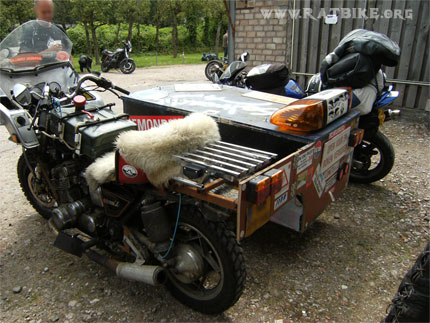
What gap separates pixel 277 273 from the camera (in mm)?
2539

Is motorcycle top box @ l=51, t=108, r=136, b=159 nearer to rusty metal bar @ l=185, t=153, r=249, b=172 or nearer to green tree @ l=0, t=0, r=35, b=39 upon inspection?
rusty metal bar @ l=185, t=153, r=249, b=172

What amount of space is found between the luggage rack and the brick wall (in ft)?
18.1

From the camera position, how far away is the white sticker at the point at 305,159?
6.66 ft

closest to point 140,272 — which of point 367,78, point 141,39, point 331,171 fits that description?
point 331,171

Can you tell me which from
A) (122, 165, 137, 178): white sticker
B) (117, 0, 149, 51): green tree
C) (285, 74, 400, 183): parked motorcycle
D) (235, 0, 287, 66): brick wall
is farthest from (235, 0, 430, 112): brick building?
(117, 0, 149, 51): green tree

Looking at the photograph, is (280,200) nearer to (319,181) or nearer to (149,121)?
(319,181)

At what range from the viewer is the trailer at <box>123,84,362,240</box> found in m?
1.74

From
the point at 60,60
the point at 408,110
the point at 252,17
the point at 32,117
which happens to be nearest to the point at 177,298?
the point at 32,117

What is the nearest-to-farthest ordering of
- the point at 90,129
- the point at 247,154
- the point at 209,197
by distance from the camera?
the point at 209,197
the point at 247,154
the point at 90,129

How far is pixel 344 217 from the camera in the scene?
3295mm

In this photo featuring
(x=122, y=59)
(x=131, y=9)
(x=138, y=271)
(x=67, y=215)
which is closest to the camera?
(x=138, y=271)

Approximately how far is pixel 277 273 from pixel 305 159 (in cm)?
95

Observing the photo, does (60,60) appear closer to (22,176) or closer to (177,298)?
(22,176)

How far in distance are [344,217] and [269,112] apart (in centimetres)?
136
